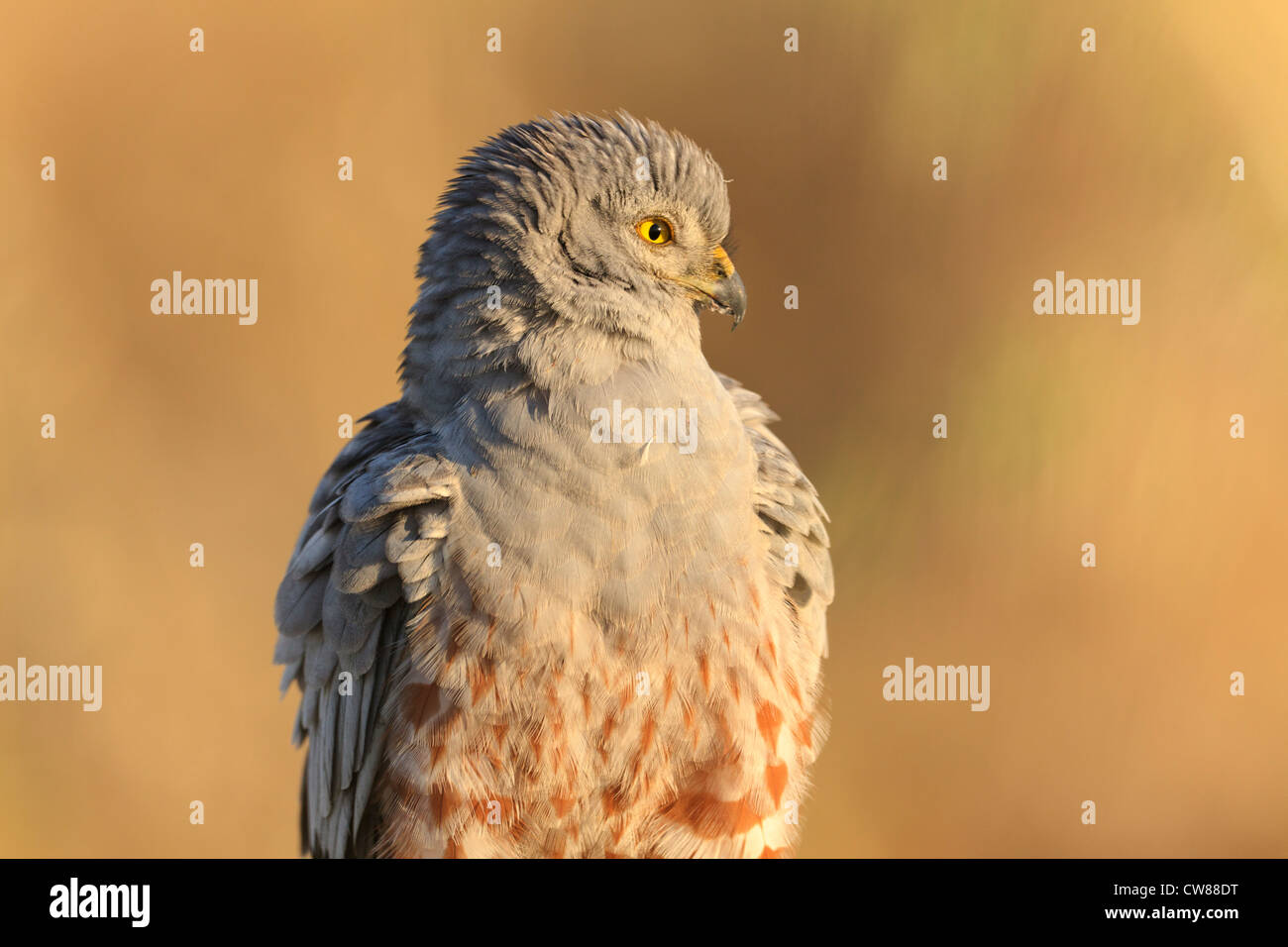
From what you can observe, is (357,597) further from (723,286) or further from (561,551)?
(723,286)

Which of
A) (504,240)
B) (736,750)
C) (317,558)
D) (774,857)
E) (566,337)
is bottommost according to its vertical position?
(774,857)

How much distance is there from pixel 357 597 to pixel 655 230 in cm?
138

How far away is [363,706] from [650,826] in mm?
921

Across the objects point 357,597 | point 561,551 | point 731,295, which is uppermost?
point 731,295

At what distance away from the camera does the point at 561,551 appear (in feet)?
9.15

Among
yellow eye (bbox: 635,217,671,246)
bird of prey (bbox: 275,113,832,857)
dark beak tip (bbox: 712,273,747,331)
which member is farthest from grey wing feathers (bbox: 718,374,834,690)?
yellow eye (bbox: 635,217,671,246)

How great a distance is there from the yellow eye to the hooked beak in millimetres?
172

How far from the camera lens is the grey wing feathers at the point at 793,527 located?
3268 millimetres

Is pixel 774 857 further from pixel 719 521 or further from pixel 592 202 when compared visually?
pixel 592 202

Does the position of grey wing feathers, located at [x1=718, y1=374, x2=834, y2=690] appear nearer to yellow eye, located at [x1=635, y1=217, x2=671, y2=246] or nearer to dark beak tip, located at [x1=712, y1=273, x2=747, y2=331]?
dark beak tip, located at [x1=712, y1=273, x2=747, y2=331]

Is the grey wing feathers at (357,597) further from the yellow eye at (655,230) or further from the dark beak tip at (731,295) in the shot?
the dark beak tip at (731,295)

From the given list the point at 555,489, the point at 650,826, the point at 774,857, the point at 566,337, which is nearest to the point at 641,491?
the point at 555,489

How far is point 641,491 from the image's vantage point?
9.29ft

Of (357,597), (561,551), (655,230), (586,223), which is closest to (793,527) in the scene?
(561,551)
